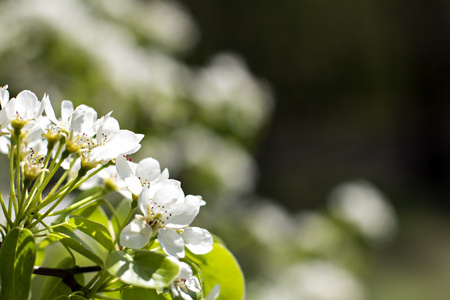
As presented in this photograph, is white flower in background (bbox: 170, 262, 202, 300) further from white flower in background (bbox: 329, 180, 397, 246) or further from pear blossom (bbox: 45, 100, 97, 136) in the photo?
white flower in background (bbox: 329, 180, 397, 246)

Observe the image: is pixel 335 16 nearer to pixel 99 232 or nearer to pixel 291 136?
pixel 291 136

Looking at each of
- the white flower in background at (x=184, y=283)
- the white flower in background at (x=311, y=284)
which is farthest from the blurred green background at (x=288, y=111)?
the white flower in background at (x=184, y=283)

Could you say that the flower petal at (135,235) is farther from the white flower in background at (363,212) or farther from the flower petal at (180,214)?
the white flower in background at (363,212)

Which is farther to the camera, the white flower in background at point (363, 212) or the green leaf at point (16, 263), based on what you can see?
the white flower in background at point (363, 212)

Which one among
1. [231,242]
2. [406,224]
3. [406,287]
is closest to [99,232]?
[231,242]

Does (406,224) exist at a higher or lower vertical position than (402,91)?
lower

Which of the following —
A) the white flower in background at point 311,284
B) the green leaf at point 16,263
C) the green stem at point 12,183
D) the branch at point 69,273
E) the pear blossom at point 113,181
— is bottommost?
the green leaf at point 16,263

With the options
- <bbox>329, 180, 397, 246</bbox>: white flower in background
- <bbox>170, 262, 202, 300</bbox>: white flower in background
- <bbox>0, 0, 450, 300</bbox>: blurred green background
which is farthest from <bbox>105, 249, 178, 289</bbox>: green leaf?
<bbox>329, 180, 397, 246</bbox>: white flower in background
